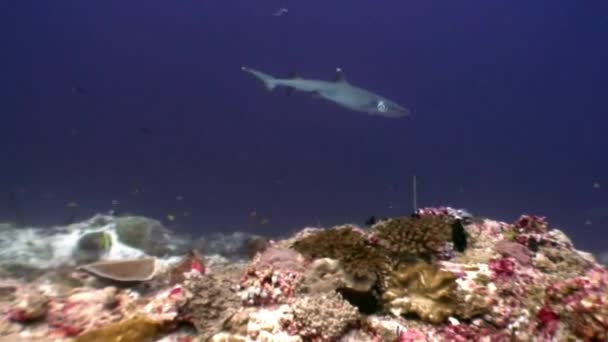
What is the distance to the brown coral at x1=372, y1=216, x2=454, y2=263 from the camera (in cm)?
718

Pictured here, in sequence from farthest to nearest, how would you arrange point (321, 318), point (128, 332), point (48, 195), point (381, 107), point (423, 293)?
point (48, 195), point (381, 107), point (423, 293), point (128, 332), point (321, 318)

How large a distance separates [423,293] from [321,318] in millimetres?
1580

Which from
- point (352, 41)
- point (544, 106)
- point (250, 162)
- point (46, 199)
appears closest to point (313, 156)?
point (250, 162)

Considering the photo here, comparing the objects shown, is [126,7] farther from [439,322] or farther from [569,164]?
[439,322]

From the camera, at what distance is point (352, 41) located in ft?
546

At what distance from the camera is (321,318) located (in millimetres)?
5496

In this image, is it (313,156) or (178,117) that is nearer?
(313,156)

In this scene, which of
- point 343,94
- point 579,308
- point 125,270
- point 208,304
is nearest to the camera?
point 579,308

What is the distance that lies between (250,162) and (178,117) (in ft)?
189

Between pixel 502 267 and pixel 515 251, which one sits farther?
pixel 515 251

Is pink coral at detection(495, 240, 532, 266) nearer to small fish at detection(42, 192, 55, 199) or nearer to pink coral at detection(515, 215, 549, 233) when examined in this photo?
pink coral at detection(515, 215, 549, 233)

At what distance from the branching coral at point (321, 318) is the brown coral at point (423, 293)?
75cm

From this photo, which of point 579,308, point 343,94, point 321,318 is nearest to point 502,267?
point 579,308

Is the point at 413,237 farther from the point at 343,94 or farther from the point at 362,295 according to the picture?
the point at 343,94
